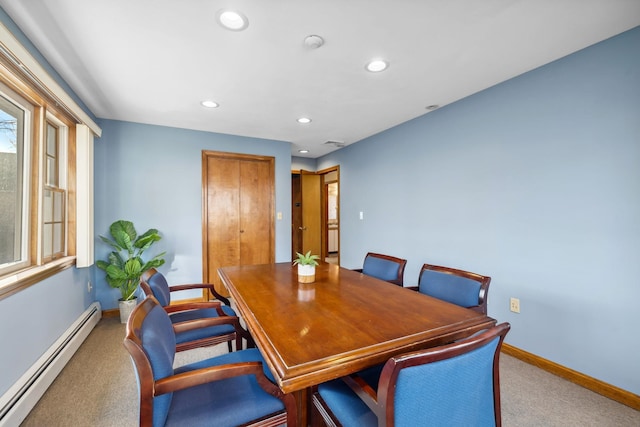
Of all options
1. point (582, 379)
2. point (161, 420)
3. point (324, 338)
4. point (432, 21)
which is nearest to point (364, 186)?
point (432, 21)

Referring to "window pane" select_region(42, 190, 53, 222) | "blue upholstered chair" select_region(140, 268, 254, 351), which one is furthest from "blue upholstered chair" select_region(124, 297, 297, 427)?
"window pane" select_region(42, 190, 53, 222)

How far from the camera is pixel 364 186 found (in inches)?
178

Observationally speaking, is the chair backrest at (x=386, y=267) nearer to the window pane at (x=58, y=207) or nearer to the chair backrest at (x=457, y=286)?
the chair backrest at (x=457, y=286)

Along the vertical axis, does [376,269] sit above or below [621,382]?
above

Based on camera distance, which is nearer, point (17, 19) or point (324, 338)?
point (324, 338)

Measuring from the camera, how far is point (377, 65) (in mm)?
2246

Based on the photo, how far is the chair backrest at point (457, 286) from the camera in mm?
1718

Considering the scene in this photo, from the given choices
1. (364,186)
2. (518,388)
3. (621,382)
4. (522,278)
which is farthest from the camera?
(364,186)

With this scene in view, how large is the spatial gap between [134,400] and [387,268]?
80.3 inches

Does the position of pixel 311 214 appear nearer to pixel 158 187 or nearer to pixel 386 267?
pixel 158 187

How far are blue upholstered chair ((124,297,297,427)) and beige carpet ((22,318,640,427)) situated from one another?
35.7 inches

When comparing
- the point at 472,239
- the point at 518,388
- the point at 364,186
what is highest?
the point at 364,186

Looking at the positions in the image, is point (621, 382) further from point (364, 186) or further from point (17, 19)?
point (17, 19)

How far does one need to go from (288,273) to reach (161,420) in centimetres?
131
